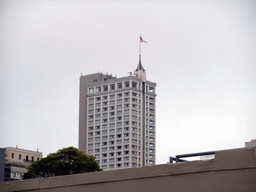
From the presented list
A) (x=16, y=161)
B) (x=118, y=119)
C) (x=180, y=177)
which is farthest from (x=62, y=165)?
(x=118, y=119)

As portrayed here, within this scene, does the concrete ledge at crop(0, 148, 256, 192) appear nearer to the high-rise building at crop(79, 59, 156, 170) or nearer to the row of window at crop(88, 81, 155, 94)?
the high-rise building at crop(79, 59, 156, 170)

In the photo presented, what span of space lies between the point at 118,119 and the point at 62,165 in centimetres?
8745

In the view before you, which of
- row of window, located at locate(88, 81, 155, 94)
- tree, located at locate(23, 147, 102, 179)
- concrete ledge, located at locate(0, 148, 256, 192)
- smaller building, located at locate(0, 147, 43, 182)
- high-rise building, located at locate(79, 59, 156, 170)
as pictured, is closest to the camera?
concrete ledge, located at locate(0, 148, 256, 192)

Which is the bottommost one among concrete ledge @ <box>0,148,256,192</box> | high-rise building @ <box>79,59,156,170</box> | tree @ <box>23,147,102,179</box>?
concrete ledge @ <box>0,148,256,192</box>

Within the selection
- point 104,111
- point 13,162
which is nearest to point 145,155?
point 104,111

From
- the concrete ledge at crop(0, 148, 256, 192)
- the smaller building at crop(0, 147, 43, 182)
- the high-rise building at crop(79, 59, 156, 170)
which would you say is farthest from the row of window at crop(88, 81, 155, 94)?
the concrete ledge at crop(0, 148, 256, 192)

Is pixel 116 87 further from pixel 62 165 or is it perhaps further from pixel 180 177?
pixel 180 177

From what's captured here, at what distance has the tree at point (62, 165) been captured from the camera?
204ft

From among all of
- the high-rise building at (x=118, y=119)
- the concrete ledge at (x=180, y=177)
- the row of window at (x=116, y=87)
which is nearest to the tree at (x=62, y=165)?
the concrete ledge at (x=180, y=177)

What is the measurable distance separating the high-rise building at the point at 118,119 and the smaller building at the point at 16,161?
26.5 metres

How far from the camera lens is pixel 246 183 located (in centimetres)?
775

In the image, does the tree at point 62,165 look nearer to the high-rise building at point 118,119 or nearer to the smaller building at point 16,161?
the smaller building at point 16,161

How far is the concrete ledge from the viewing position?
25.7 feet

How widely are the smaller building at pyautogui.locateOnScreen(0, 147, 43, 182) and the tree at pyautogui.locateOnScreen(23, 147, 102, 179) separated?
38.9 m
